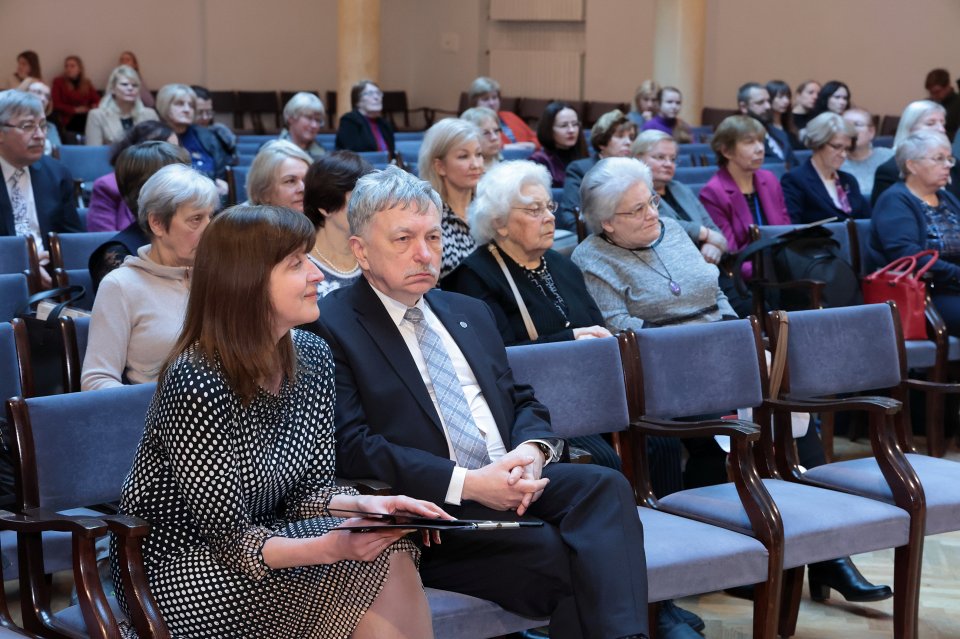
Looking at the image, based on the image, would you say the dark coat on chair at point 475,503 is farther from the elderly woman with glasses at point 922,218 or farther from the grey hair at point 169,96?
the grey hair at point 169,96

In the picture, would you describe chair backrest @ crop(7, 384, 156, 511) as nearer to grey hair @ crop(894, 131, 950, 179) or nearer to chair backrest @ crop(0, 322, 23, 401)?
chair backrest @ crop(0, 322, 23, 401)

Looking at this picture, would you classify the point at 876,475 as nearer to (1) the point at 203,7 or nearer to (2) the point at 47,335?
(2) the point at 47,335

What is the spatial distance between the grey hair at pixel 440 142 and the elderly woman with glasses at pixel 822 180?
249cm

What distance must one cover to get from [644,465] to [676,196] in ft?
8.25

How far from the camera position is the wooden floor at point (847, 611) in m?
3.47

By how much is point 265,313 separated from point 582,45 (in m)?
13.2

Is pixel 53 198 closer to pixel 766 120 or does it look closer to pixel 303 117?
pixel 303 117

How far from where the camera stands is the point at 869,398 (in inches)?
132

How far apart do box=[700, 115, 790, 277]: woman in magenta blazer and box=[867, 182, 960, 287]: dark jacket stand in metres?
0.60

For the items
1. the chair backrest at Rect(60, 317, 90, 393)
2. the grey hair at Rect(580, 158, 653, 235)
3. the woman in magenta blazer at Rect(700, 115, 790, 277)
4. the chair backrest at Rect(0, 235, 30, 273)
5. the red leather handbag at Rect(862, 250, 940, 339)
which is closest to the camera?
the chair backrest at Rect(60, 317, 90, 393)

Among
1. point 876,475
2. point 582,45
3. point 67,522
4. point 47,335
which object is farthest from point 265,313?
point 582,45

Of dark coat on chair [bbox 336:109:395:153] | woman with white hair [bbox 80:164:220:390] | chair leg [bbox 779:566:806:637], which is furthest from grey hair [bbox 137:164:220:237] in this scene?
dark coat on chair [bbox 336:109:395:153]

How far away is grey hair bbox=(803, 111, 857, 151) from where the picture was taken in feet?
20.8

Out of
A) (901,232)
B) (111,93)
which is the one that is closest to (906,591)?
(901,232)
